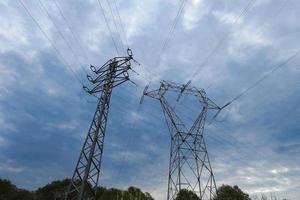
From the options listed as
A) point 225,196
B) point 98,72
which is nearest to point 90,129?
point 98,72

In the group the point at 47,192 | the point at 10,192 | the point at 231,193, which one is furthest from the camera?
the point at 47,192

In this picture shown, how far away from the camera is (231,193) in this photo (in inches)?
2753

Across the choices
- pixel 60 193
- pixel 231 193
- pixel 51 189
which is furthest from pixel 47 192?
pixel 231 193

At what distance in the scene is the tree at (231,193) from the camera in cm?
6794

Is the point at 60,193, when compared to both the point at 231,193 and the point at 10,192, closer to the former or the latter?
the point at 10,192

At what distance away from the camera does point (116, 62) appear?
73.9 ft

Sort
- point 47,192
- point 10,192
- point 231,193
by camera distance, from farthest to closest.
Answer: point 47,192
point 10,192
point 231,193

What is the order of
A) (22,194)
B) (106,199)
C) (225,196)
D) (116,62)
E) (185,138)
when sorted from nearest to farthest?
(116,62) < (185,138) < (225,196) < (106,199) < (22,194)

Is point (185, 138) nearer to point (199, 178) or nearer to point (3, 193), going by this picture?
point (199, 178)

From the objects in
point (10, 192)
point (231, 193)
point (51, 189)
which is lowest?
point (10, 192)

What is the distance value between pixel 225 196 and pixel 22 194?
63.4 meters

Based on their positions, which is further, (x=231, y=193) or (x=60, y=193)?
(x=60, y=193)

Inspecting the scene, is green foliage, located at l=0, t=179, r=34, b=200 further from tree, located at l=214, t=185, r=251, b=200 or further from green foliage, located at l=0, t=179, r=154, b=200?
tree, located at l=214, t=185, r=251, b=200

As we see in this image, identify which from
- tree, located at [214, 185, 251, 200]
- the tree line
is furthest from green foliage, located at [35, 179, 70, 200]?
tree, located at [214, 185, 251, 200]
